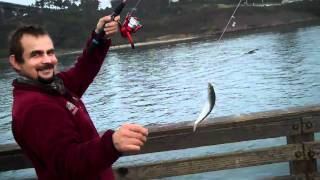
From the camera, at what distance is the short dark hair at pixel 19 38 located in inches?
109

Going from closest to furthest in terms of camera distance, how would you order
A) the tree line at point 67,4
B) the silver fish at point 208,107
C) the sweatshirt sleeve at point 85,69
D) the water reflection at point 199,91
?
1. the silver fish at point 208,107
2. the sweatshirt sleeve at point 85,69
3. the water reflection at point 199,91
4. the tree line at point 67,4

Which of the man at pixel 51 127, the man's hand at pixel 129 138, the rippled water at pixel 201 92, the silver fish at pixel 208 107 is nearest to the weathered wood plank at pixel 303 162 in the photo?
the silver fish at pixel 208 107

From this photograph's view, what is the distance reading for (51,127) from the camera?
8.22ft

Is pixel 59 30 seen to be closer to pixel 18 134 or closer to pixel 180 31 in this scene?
pixel 180 31

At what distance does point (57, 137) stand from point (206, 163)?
240 cm

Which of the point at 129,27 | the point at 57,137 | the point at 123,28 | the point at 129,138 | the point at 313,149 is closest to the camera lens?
the point at 129,138

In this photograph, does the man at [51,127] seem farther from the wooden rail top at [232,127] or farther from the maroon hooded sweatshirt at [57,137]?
the wooden rail top at [232,127]

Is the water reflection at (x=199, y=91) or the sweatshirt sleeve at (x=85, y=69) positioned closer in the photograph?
the sweatshirt sleeve at (x=85, y=69)

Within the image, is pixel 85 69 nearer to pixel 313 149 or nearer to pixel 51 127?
pixel 51 127

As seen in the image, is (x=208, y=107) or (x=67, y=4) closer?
(x=208, y=107)

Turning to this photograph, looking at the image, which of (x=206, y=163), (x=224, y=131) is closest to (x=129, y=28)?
(x=224, y=131)

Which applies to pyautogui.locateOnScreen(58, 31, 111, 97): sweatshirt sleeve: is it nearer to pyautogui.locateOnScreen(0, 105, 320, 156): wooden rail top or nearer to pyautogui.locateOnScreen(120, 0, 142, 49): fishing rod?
pyautogui.locateOnScreen(120, 0, 142, 49): fishing rod

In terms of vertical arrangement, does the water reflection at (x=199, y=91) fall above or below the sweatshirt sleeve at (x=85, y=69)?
below

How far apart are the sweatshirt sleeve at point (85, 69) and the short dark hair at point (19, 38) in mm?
675
